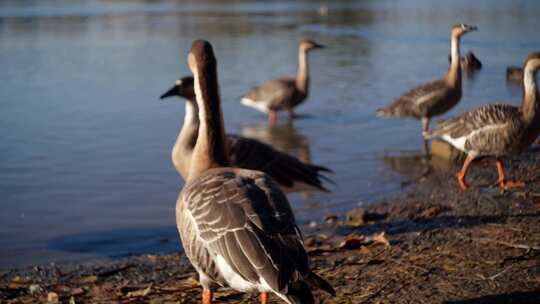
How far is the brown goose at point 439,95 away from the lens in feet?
44.0

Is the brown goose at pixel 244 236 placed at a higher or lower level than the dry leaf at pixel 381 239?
higher

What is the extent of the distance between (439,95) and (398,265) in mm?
8346

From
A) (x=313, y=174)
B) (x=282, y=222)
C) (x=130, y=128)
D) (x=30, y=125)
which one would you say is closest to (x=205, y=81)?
(x=282, y=222)

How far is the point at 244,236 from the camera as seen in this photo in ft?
13.0

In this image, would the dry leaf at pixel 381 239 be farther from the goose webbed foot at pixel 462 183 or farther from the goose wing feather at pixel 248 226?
the goose webbed foot at pixel 462 183

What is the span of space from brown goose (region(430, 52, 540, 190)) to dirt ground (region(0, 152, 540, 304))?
1.86 feet

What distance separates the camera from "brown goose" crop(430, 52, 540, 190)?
9.02 meters

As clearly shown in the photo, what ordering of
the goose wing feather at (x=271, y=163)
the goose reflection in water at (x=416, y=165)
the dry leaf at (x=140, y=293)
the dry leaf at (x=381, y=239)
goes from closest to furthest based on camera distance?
the dry leaf at (x=140, y=293), the dry leaf at (x=381, y=239), the goose wing feather at (x=271, y=163), the goose reflection in water at (x=416, y=165)

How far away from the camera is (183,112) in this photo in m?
16.2

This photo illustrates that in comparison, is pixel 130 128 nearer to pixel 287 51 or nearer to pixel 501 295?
pixel 501 295

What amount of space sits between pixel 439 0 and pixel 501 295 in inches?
1948

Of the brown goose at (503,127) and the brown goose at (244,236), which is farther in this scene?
Result: the brown goose at (503,127)

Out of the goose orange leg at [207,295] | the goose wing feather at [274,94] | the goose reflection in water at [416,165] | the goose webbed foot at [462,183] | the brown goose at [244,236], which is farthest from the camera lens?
the goose wing feather at [274,94]

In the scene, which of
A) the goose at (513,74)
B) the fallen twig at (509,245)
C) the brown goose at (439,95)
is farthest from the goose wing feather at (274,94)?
the fallen twig at (509,245)
